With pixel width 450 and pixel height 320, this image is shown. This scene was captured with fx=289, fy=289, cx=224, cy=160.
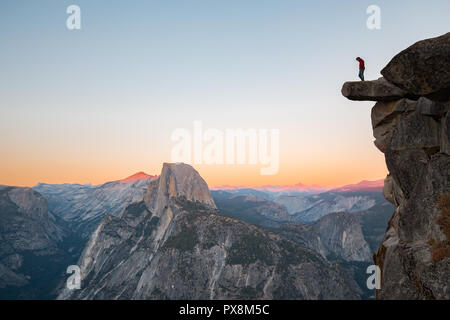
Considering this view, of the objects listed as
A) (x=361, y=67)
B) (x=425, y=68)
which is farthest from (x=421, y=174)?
(x=361, y=67)

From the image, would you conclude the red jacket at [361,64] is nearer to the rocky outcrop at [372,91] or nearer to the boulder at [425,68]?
the rocky outcrop at [372,91]

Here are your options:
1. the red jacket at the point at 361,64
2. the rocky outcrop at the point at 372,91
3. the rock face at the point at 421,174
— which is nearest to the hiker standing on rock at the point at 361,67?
the red jacket at the point at 361,64

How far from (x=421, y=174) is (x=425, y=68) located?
28.6 feet

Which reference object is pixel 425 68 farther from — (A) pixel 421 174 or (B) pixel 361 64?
(A) pixel 421 174

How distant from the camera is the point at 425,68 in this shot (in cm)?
2244

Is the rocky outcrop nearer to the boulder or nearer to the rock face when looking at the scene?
the rock face

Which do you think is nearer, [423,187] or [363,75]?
[423,187]

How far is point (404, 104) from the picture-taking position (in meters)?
27.6

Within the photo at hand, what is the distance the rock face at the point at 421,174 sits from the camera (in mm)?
21270

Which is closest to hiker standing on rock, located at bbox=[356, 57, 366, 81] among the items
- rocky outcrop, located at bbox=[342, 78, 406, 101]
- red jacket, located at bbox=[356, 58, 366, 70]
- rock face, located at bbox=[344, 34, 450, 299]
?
red jacket, located at bbox=[356, 58, 366, 70]

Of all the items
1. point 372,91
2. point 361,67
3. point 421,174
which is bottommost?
point 421,174
